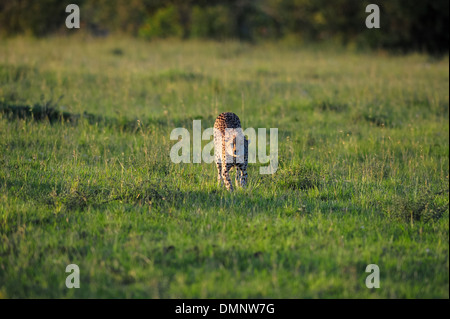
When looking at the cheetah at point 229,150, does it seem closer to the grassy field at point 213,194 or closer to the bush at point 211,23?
the grassy field at point 213,194

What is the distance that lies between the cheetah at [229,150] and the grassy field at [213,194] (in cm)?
23

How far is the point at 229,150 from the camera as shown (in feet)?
21.7

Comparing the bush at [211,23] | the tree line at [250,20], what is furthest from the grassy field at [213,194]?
the bush at [211,23]

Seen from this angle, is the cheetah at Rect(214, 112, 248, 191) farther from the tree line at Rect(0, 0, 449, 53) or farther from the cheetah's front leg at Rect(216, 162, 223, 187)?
the tree line at Rect(0, 0, 449, 53)

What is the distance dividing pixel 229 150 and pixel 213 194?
26.4 inches

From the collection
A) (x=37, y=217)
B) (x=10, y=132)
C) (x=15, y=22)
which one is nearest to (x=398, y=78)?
(x=10, y=132)

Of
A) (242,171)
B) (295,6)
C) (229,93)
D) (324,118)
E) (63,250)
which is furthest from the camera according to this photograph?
(295,6)

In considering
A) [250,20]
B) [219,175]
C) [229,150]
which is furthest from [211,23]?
[229,150]

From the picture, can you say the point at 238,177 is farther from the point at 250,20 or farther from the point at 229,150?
the point at 250,20

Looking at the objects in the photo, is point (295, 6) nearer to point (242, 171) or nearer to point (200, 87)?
point (200, 87)

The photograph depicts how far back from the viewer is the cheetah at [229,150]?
6.63 m

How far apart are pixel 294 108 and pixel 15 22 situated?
2005 cm

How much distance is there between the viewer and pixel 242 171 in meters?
6.83

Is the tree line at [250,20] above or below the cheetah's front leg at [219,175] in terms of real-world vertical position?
above
